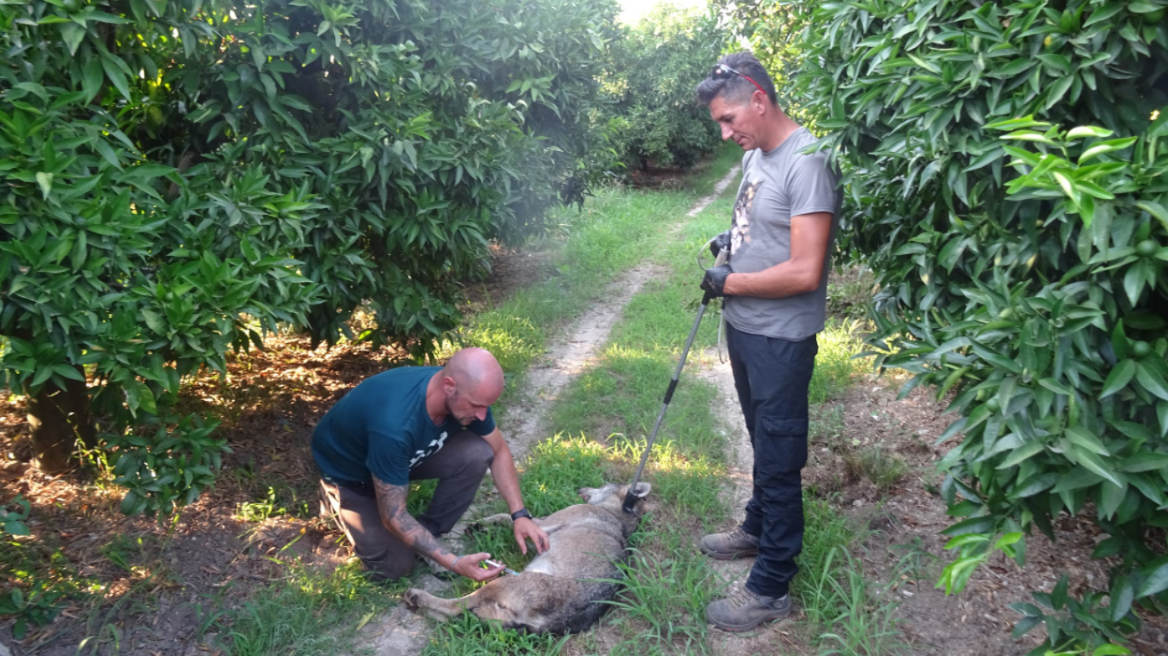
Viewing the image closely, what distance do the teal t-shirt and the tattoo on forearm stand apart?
52 mm

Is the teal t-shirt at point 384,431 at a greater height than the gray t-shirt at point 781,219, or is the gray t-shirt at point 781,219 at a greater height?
the gray t-shirt at point 781,219

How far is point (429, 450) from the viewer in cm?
389

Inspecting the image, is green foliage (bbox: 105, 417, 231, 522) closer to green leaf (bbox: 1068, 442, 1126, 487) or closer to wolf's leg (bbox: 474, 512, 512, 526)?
wolf's leg (bbox: 474, 512, 512, 526)

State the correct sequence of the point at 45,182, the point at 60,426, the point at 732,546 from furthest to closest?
1. the point at 60,426
2. the point at 732,546
3. the point at 45,182

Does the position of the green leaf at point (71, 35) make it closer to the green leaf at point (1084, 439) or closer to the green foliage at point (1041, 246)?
the green foliage at point (1041, 246)

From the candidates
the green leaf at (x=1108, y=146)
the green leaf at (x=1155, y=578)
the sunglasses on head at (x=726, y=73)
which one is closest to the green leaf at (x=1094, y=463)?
the green leaf at (x=1155, y=578)

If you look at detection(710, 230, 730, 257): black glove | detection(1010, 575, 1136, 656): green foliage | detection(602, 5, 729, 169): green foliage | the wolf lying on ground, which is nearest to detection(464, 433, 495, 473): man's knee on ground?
the wolf lying on ground

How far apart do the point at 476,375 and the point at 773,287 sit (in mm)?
1408

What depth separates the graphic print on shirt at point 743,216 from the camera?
3518 mm

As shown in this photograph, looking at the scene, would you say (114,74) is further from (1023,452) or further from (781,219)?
(1023,452)

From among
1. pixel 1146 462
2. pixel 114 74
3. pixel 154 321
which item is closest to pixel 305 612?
pixel 154 321

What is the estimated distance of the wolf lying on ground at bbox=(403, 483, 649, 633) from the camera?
3.58 metres

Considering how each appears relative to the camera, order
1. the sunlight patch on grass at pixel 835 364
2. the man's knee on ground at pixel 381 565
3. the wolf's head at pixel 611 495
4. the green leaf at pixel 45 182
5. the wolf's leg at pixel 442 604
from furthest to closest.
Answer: the sunlight patch on grass at pixel 835 364 → the wolf's head at pixel 611 495 → the man's knee on ground at pixel 381 565 → the wolf's leg at pixel 442 604 → the green leaf at pixel 45 182

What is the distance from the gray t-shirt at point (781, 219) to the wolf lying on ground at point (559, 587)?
1.37 metres
